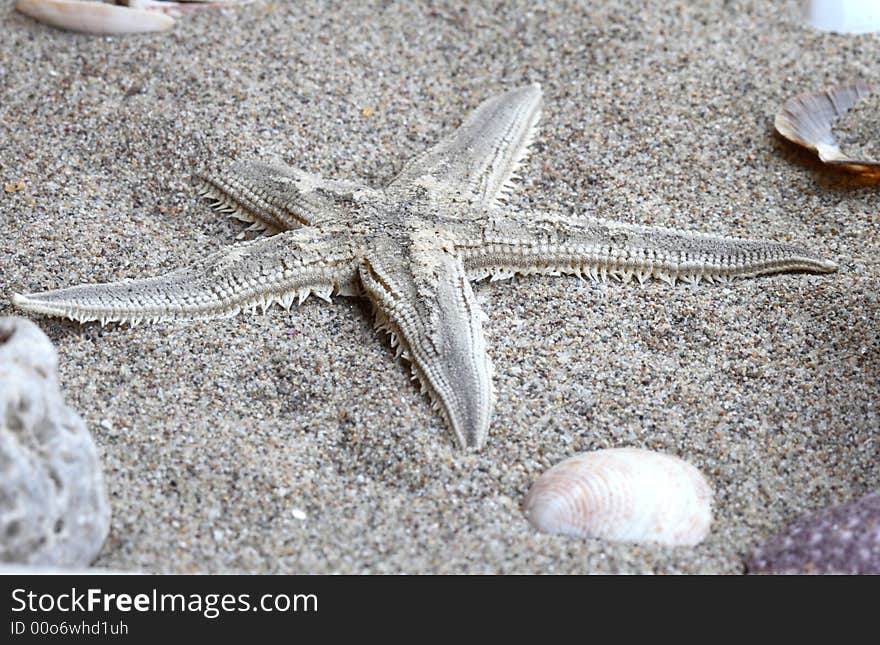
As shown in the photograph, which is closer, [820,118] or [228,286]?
[228,286]

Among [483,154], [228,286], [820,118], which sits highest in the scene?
[820,118]

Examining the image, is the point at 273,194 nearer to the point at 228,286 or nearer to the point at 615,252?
the point at 228,286

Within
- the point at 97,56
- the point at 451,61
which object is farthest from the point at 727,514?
the point at 97,56

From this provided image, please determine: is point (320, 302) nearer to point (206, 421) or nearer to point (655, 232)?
point (206, 421)

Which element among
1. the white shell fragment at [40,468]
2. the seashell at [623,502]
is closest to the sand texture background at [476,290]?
the seashell at [623,502]

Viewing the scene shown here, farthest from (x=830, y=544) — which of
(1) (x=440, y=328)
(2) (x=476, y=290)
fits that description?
(2) (x=476, y=290)

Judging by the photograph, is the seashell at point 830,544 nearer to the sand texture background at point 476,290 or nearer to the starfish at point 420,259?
the sand texture background at point 476,290

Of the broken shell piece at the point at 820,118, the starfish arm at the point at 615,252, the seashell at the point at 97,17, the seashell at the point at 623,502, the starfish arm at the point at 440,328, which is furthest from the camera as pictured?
the seashell at the point at 97,17

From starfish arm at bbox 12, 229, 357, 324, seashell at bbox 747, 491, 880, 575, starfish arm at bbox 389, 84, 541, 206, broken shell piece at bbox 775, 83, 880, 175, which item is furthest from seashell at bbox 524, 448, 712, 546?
broken shell piece at bbox 775, 83, 880, 175
